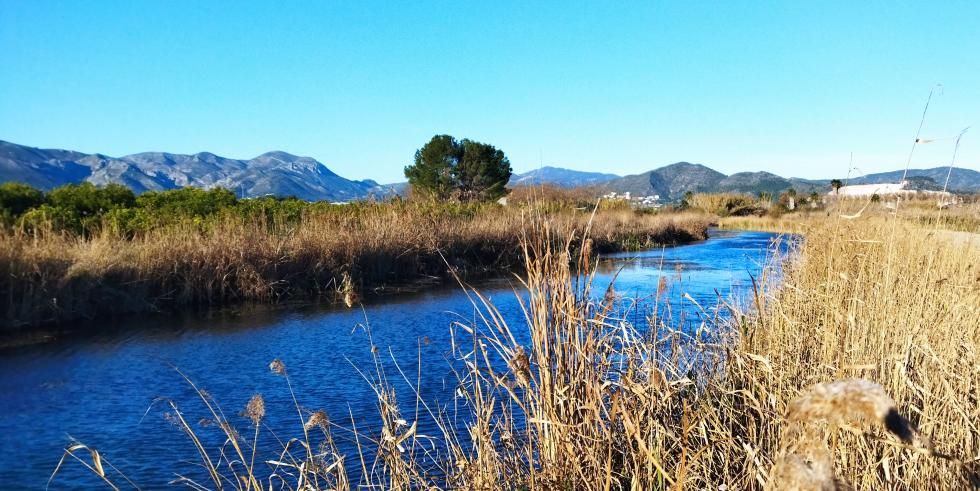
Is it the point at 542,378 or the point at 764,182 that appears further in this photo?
the point at 764,182

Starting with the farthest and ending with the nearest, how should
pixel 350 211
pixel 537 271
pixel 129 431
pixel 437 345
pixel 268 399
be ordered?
pixel 350 211
pixel 437 345
pixel 268 399
pixel 129 431
pixel 537 271

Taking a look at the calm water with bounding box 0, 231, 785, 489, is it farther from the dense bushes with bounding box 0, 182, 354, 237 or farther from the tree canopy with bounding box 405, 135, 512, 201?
the tree canopy with bounding box 405, 135, 512, 201

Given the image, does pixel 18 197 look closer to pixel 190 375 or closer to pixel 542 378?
pixel 190 375

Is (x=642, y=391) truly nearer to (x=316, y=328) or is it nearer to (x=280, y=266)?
(x=316, y=328)

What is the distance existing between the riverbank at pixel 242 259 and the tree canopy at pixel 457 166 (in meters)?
21.6

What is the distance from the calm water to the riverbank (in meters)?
1.05

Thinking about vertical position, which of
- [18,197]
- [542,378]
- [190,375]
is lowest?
[190,375]

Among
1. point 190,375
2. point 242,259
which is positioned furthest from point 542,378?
point 242,259

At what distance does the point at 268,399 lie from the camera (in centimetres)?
626

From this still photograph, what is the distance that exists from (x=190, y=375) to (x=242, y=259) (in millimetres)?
5125

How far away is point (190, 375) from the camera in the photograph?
716 centimetres

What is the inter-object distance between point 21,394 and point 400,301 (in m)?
6.04

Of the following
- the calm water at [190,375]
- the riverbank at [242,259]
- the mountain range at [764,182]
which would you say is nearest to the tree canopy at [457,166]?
the mountain range at [764,182]

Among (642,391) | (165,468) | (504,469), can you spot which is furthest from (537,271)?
(165,468)
